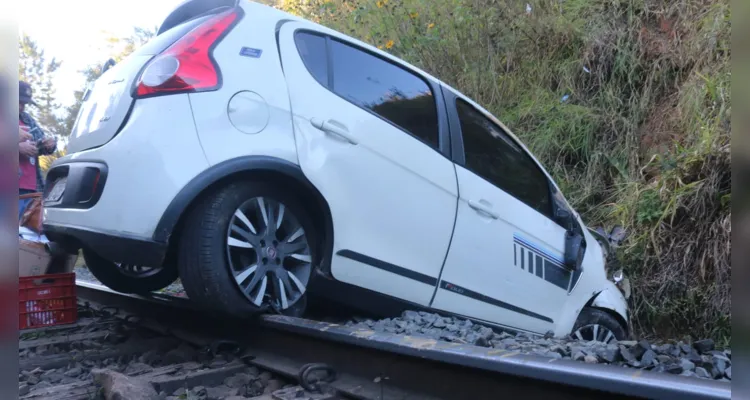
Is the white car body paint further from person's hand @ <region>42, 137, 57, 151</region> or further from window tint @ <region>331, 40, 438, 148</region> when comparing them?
person's hand @ <region>42, 137, 57, 151</region>

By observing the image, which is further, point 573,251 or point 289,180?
point 573,251

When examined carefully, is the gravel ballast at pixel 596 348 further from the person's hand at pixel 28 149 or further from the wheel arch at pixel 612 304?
the person's hand at pixel 28 149

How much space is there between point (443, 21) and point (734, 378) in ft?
24.8

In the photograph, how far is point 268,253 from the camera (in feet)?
9.79

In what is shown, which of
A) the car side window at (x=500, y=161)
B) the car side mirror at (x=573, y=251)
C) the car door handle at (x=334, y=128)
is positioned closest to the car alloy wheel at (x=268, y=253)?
the car door handle at (x=334, y=128)

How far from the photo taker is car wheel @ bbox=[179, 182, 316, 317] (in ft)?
9.00

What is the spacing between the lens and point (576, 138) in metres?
6.52

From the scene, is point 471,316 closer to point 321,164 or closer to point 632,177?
point 321,164

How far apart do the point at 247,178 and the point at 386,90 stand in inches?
40.5

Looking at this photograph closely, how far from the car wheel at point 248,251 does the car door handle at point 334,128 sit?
1.26ft

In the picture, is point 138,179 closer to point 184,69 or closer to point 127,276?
point 184,69

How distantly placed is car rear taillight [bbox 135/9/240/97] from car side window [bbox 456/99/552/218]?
160 cm

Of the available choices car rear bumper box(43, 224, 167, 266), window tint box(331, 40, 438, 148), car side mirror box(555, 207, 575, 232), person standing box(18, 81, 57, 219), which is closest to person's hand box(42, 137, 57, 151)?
person standing box(18, 81, 57, 219)

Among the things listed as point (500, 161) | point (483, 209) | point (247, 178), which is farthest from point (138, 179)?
point (500, 161)
